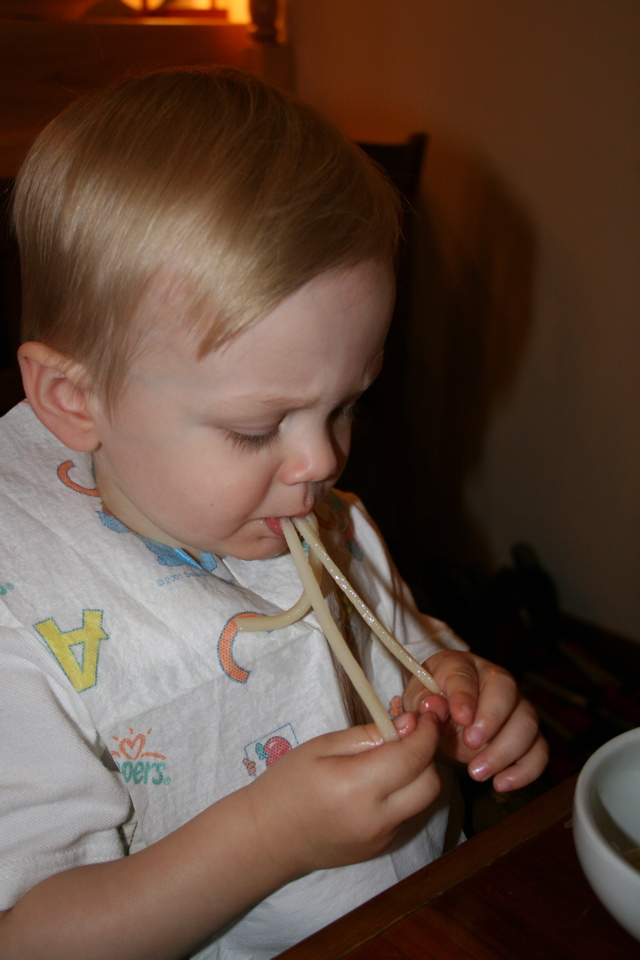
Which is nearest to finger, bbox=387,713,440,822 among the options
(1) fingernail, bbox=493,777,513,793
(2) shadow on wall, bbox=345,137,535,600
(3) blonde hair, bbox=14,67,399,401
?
(1) fingernail, bbox=493,777,513,793

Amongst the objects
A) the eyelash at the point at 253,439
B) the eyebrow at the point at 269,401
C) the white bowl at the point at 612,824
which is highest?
the eyebrow at the point at 269,401

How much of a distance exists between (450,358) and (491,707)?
171 centimetres

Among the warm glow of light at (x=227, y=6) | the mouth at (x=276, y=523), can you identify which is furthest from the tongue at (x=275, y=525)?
the warm glow of light at (x=227, y=6)

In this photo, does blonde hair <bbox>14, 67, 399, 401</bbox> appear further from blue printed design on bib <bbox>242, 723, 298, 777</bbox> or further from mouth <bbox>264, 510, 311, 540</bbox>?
blue printed design on bib <bbox>242, 723, 298, 777</bbox>

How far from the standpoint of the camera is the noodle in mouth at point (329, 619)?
2.12ft

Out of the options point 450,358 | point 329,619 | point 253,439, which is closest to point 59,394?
point 253,439

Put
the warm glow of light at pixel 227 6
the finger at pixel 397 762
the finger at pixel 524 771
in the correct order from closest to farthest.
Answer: the finger at pixel 397 762 < the finger at pixel 524 771 < the warm glow of light at pixel 227 6

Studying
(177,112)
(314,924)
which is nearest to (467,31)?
(177,112)

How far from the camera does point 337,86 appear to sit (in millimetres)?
2402

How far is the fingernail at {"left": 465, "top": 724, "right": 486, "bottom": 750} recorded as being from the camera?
0.70 meters

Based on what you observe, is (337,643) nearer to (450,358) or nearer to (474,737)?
(474,737)

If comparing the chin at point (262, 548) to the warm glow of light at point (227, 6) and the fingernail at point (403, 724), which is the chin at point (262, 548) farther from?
the warm glow of light at point (227, 6)

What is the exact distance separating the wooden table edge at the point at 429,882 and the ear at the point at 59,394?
47 cm

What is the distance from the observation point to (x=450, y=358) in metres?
2.35
